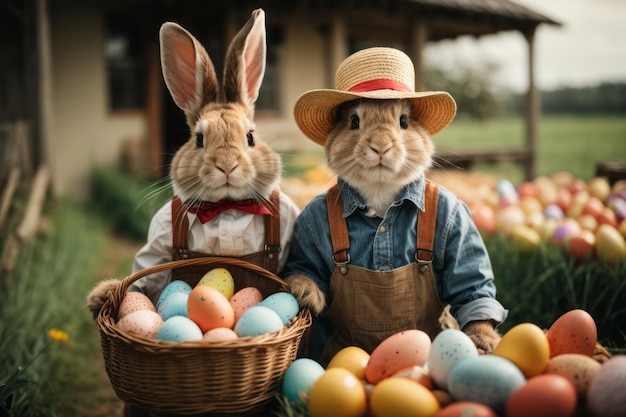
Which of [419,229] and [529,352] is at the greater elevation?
[419,229]

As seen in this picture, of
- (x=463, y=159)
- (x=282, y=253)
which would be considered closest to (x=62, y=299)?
(x=282, y=253)

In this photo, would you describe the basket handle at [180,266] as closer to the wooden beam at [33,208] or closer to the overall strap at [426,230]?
the overall strap at [426,230]

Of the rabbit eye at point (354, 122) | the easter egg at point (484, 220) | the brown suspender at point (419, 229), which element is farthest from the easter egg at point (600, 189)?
the rabbit eye at point (354, 122)

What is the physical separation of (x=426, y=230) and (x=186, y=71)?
1.19 m

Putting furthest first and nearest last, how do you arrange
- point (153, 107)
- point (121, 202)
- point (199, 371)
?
1. point (153, 107)
2. point (121, 202)
3. point (199, 371)

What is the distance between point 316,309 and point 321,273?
25 centimetres

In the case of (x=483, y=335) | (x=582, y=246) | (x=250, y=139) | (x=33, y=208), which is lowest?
(x=483, y=335)

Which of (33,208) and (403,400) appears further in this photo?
(33,208)

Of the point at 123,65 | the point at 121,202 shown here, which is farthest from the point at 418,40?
the point at 121,202

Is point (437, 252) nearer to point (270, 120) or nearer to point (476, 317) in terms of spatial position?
point (476, 317)

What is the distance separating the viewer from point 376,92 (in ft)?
7.13

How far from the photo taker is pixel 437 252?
2240mm

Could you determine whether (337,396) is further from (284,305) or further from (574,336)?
(574,336)

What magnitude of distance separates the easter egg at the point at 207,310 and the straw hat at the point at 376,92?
0.86 metres
